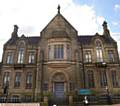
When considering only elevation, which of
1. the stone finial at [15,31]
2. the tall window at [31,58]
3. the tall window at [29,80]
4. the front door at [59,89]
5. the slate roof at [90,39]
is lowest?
the front door at [59,89]

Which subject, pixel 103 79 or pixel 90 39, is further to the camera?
pixel 90 39

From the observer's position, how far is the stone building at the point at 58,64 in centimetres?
2764

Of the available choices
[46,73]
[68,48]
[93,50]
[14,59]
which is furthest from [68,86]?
[14,59]

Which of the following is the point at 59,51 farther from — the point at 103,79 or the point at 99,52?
the point at 103,79

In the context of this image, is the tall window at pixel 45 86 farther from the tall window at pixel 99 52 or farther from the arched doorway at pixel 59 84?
the tall window at pixel 99 52

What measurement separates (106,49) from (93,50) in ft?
9.12

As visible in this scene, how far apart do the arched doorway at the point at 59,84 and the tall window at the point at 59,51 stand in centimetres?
342

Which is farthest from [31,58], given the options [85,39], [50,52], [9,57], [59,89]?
[85,39]

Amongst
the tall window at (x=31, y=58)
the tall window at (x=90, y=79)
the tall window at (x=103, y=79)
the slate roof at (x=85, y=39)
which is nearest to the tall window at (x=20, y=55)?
the tall window at (x=31, y=58)

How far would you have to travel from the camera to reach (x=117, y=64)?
30.9 m

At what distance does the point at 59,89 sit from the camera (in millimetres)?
27531

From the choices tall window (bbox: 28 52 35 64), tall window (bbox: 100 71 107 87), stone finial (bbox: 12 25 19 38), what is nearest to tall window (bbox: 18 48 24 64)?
tall window (bbox: 28 52 35 64)

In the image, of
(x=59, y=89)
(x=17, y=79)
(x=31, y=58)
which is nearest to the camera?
(x=59, y=89)

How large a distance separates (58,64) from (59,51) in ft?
9.04
